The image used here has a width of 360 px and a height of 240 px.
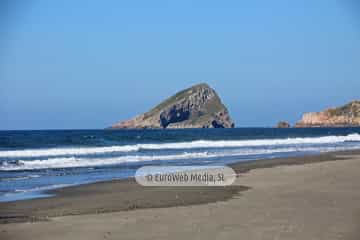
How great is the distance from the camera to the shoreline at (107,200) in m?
11.0

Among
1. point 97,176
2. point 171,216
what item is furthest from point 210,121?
point 171,216

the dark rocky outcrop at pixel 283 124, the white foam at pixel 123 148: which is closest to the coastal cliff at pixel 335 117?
the dark rocky outcrop at pixel 283 124

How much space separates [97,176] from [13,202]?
309 inches

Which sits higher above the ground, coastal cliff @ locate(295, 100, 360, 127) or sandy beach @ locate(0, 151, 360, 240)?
coastal cliff @ locate(295, 100, 360, 127)

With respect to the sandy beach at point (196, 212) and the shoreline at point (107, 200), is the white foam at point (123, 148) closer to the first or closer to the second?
the shoreline at point (107, 200)

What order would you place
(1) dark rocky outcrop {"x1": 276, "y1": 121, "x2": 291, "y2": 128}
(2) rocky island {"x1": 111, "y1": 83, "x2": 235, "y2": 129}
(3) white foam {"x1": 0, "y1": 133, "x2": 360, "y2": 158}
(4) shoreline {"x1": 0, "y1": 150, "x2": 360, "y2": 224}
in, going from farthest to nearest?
(1) dark rocky outcrop {"x1": 276, "y1": 121, "x2": 291, "y2": 128} → (2) rocky island {"x1": 111, "y1": 83, "x2": 235, "y2": 129} → (3) white foam {"x1": 0, "y1": 133, "x2": 360, "y2": 158} → (4) shoreline {"x1": 0, "y1": 150, "x2": 360, "y2": 224}

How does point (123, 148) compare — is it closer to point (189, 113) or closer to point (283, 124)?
point (189, 113)

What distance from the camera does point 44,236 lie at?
A: 8.45 metres

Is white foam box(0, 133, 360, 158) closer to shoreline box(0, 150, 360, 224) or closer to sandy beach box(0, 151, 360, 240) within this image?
shoreline box(0, 150, 360, 224)

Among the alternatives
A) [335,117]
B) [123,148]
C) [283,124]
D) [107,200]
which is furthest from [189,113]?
[107,200]

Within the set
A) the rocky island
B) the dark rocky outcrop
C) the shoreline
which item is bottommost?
the shoreline

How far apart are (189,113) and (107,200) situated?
150658mm

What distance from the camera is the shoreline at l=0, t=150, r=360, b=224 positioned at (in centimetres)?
1095

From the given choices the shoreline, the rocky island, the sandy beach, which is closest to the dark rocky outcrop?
the rocky island
